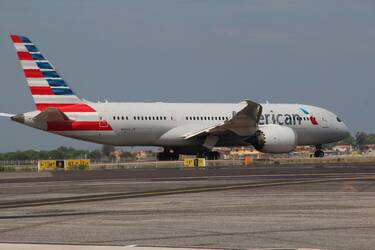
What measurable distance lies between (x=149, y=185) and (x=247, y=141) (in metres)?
30.1

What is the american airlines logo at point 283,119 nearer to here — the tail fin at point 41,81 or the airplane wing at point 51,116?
the tail fin at point 41,81

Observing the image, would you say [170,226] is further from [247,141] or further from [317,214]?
[247,141]

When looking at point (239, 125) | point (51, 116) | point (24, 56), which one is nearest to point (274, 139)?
point (239, 125)

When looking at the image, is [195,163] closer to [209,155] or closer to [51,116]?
[209,155]

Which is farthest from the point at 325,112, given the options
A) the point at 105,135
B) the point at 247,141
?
the point at 105,135

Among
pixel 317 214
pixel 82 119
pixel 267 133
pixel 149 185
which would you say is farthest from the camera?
pixel 267 133

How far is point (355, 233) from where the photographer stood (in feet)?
42.3

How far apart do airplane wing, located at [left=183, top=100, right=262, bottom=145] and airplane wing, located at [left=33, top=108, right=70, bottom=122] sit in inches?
377

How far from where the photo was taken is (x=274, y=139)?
54.1 meters

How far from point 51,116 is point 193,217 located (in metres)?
34.6

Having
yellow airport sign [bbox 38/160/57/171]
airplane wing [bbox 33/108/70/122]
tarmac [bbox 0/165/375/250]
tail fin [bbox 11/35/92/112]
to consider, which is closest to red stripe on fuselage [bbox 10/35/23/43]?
tail fin [bbox 11/35/92/112]

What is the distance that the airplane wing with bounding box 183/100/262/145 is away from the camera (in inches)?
2089

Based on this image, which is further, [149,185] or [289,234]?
[149,185]

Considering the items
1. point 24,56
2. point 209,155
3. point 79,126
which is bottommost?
point 209,155
